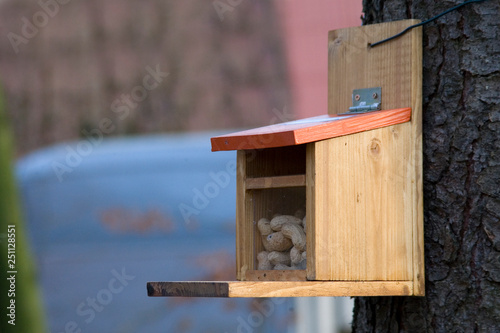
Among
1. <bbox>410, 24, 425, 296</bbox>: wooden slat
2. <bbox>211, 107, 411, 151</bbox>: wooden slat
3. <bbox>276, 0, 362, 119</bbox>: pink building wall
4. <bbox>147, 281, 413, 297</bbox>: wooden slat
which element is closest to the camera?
<bbox>147, 281, 413, 297</bbox>: wooden slat

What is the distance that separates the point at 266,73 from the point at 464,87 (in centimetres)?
298

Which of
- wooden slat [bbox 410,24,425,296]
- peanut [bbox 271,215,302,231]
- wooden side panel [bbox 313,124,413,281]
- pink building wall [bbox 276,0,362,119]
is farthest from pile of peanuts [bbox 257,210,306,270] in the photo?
pink building wall [bbox 276,0,362,119]

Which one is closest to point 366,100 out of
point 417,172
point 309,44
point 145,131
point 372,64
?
point 372,64

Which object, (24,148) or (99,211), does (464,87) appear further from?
(24,148)

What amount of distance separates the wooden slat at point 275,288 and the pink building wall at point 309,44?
8.85 ft

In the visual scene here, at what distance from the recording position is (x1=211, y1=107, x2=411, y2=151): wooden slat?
45.9 inches

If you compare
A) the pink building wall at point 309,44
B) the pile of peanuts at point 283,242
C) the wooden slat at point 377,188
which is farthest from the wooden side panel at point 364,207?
the pink building wall at point 309,44

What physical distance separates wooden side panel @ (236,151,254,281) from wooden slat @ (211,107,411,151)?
0.07 m

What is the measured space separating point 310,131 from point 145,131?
325 centimetres

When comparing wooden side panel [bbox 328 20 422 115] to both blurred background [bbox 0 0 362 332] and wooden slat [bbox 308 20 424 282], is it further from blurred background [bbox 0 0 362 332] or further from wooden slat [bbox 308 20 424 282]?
blurred background [bbox 0 0 362 332]

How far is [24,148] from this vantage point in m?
3.99

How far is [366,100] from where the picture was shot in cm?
135

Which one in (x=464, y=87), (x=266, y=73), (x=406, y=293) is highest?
(x=266, y=73)

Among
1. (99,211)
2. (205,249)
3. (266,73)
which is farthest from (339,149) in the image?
(266,73)
